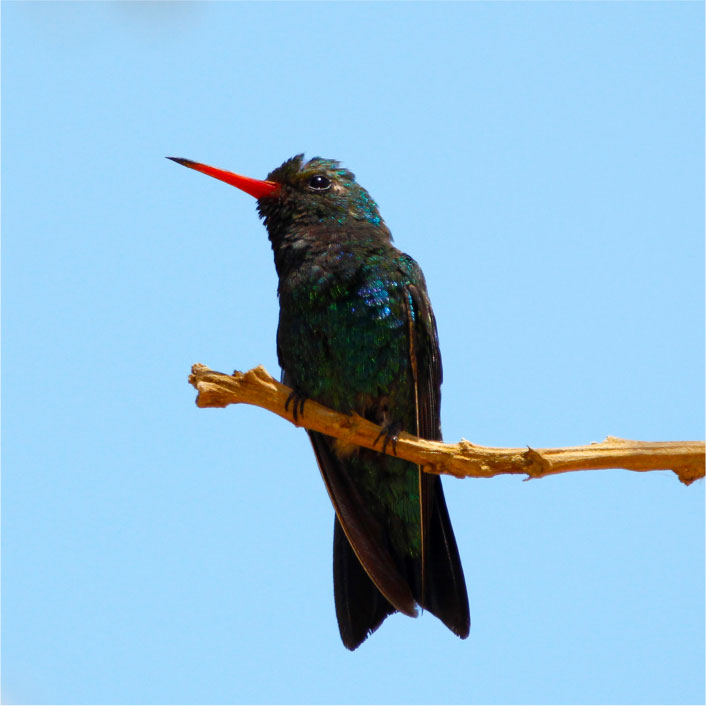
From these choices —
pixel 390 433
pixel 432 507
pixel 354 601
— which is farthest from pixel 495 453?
pixel 354 601

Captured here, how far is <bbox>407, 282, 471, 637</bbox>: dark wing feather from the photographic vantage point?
19.6 ft

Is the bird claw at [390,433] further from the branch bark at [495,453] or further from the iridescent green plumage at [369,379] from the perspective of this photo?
the branch bark at [495,453]

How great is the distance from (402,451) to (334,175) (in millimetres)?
2354

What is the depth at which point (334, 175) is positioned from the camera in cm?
675

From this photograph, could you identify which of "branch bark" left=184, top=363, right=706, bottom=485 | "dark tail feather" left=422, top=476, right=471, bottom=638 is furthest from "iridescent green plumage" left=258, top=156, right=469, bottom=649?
"branch bark" left=184, top=363, right=706, bottom=485

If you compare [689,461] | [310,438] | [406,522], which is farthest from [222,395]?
[689,461]

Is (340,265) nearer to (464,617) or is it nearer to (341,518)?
(341,518)

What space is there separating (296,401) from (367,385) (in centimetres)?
45

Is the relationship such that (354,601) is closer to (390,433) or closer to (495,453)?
(390,433)

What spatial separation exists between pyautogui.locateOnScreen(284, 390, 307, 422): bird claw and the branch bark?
312 millimetres

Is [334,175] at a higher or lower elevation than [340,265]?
higher

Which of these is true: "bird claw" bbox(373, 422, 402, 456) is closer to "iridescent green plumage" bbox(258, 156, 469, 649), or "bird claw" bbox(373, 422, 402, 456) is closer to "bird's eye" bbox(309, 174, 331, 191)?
"iridescent green plumage" bbox(258, 156, 469, 649)

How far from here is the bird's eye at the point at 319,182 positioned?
21.8ft

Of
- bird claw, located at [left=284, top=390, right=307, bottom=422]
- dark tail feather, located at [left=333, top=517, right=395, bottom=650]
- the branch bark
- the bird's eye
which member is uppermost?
the bird's eye
